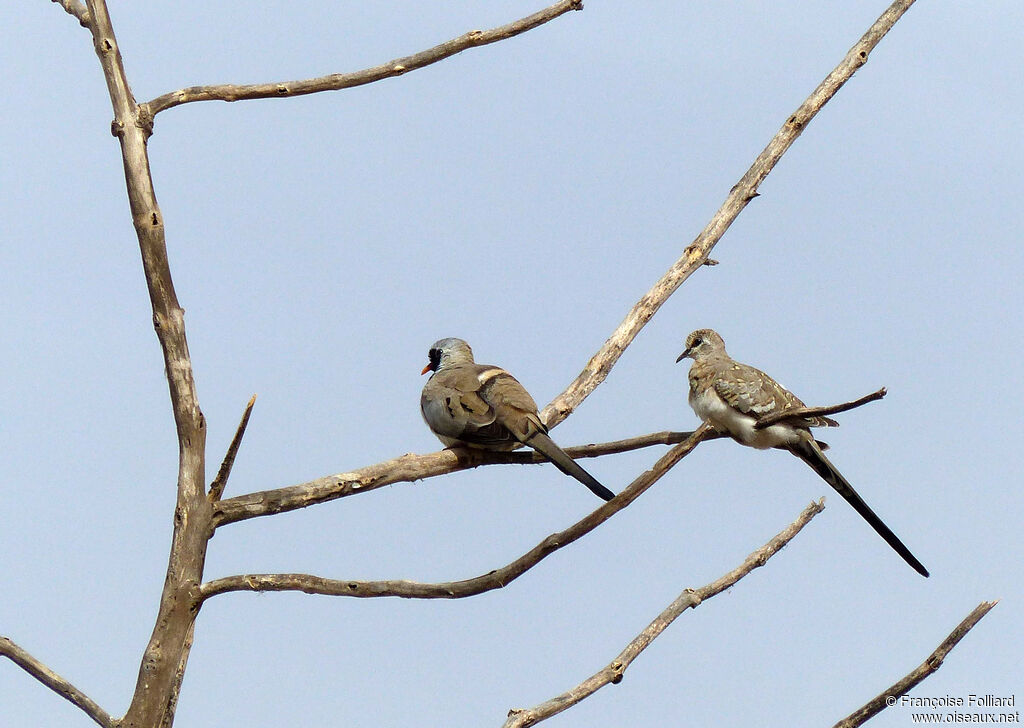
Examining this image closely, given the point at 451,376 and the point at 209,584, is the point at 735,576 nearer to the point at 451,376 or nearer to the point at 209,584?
the point at 451,376

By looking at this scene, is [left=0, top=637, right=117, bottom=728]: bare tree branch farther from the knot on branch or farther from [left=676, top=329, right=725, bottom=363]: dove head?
[left=676, top=329, right=725, bottom=363]: dove head

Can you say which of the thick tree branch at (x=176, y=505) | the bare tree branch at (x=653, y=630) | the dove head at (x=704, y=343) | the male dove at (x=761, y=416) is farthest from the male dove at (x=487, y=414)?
the dove head at (x=704, y=343)

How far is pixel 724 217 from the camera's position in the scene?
6.26 m

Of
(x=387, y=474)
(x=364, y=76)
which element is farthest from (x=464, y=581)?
(x=364, y=76)

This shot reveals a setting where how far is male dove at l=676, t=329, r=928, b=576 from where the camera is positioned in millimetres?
5512

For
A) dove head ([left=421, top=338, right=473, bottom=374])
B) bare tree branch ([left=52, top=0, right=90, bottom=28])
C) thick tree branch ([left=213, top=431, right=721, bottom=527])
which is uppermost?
bare tree branch ([left=52, top=0, right=90, bottom=28])

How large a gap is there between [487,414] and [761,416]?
1.45m

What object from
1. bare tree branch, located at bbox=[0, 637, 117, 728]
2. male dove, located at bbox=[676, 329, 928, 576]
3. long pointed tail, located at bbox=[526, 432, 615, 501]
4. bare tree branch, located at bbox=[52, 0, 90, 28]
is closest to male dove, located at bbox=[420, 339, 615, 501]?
long pointed tail, located at bbox=[526, 432, 615, 501]

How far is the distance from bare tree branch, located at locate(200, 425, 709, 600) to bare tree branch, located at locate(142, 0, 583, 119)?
84.2 inches

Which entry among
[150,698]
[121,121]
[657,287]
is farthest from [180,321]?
[657,287]

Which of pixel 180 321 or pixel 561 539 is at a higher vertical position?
pixel 180 321

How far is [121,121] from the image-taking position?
4711mm

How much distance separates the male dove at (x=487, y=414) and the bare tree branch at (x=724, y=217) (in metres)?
0.59

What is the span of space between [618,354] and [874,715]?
7.40 feet
